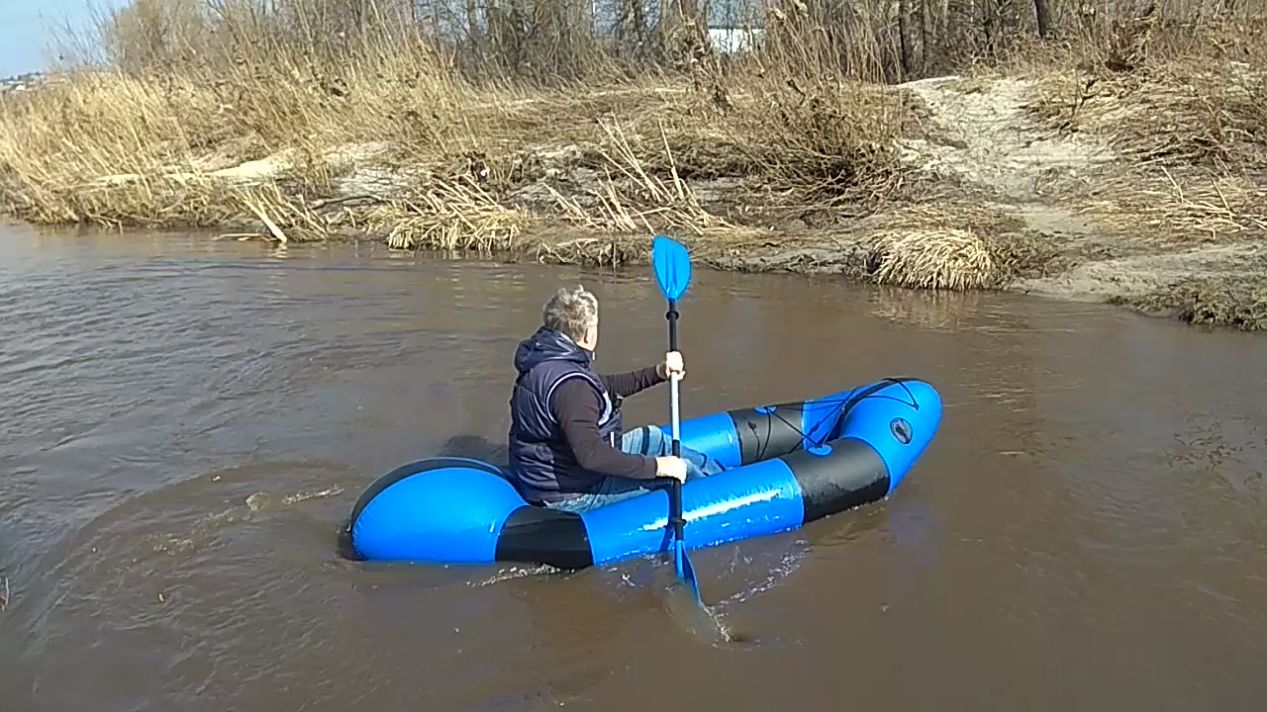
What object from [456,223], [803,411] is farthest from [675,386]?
[456,223]

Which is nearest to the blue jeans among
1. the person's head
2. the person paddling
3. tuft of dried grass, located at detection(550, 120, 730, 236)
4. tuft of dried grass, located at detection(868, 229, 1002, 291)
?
the person paddling

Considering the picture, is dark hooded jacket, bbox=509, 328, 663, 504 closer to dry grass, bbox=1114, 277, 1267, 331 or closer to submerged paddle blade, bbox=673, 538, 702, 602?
submerged paddle blade, bbox=673, 538, 702, 602

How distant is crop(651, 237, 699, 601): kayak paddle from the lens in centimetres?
439

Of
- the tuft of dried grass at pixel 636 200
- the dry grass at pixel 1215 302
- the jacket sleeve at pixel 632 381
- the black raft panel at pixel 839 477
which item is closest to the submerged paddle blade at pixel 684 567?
the black raft panel at pixel 839 477

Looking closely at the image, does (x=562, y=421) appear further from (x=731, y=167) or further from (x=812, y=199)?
(x=731, y=167)

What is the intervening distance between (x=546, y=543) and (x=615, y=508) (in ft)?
1.11

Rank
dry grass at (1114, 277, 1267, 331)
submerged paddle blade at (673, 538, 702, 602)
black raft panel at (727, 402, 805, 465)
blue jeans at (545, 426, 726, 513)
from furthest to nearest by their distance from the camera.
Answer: dry grass at (1114, 277, 1267, 331)
black raft panel at (727, 402, 805, 465)
blue jeans at (545, 426, 726, 513)
submerged paddle blade at (673, 538, 702, 602)

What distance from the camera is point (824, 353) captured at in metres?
7.54

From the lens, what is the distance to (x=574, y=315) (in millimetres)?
4359

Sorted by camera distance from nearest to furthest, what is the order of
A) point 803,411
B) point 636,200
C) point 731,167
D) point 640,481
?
1. point 640,481
2. point 803,411
3. point 636,200
4. point 731,167

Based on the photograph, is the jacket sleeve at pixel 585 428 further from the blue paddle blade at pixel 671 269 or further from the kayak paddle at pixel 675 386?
the blue paddle blade at pixel 671 269

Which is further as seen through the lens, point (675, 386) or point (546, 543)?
point (675, 386)

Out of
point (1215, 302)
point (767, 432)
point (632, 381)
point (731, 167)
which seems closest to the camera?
point (632, 381)

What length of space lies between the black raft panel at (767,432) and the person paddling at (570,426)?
0.74 m
